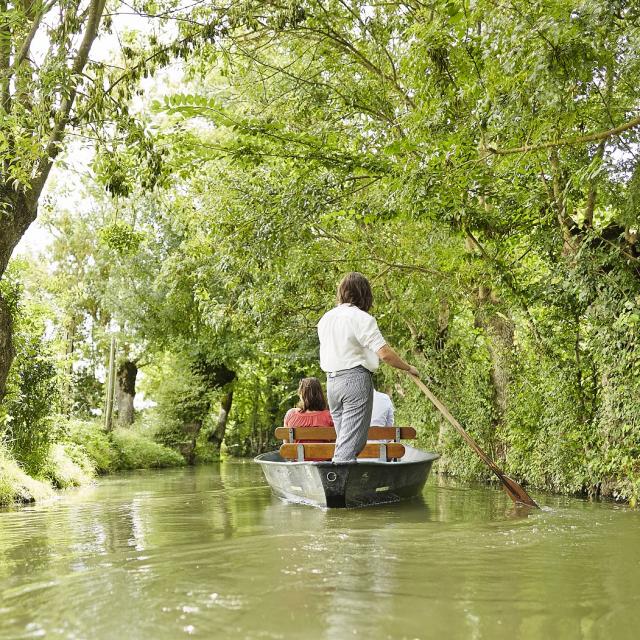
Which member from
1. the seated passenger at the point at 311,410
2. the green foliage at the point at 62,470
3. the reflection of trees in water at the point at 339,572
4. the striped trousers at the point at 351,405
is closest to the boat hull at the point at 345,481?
the striped trousers at the point at 351,405

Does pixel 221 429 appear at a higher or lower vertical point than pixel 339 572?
lower

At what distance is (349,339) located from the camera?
690 cm

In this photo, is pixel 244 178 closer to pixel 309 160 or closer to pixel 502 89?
pixel 309 160

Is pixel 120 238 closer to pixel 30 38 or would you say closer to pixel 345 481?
pixel 30 38

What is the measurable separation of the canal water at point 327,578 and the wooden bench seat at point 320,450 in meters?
1.47

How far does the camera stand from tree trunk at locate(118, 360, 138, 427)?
26.5m

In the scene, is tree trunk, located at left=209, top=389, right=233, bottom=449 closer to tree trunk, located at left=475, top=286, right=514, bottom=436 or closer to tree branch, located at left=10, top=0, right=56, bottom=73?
tree trunk, located at left=475, top=286, right=514, bottom=436

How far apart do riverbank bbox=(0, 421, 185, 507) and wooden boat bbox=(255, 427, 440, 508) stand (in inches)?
132

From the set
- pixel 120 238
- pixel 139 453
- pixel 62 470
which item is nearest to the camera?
pixel 62 470

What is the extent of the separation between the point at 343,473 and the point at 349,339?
4.27 feet

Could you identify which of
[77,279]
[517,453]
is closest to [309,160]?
A: [517,453]

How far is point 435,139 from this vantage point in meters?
8.53

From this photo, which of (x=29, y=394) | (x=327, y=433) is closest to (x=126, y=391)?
(x=29, y=394)

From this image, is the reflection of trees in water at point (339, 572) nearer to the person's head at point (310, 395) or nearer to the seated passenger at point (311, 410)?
the seated passenger at point (311, 410)
